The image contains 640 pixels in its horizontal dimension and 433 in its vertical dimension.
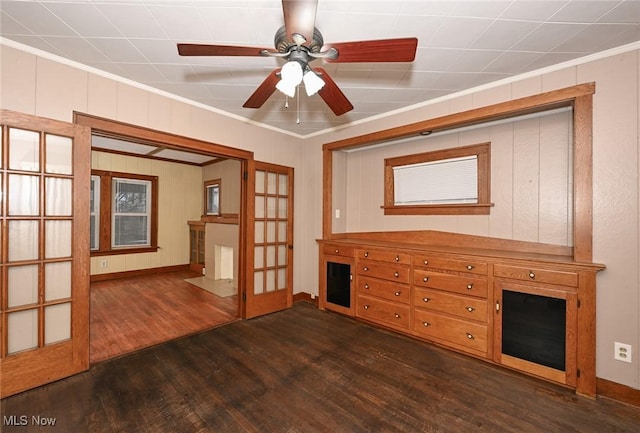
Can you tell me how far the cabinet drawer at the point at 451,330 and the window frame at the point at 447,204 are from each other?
3.85 ft

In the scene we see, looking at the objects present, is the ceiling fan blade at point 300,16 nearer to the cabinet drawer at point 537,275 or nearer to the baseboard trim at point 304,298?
the cabinet drawer at point 537,275

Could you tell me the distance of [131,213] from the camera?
576 centimetres

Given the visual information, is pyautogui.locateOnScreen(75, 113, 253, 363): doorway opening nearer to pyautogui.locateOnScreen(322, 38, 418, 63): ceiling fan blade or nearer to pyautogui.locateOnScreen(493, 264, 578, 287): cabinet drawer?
pyautogui.locateOnScreen(322, 38, 418, 63): ceiling fan blade

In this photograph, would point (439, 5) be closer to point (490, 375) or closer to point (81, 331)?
point (490, 375)

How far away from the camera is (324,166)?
154 inches

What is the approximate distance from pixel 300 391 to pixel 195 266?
506cm

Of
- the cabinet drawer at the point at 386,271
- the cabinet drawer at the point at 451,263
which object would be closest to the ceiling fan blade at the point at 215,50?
the cabinet drawer at the point at 451,263

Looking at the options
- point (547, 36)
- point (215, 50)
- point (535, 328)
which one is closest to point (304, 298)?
point (535, 328)

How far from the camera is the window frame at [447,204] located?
2898 mm

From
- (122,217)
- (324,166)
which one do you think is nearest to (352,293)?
(324,166)

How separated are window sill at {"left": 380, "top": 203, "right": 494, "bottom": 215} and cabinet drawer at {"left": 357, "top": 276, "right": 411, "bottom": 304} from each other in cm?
97

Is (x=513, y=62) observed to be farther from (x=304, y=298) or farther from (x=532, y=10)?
(x=304, y=298)

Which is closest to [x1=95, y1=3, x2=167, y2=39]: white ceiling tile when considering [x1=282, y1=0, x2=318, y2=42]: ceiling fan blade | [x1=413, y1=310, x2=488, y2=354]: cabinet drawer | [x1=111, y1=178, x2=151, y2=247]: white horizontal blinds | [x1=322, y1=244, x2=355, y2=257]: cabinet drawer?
[x1=282, y1=0, x2=318, y2=42]: ceiling fan blade

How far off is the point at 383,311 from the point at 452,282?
0.87 m
